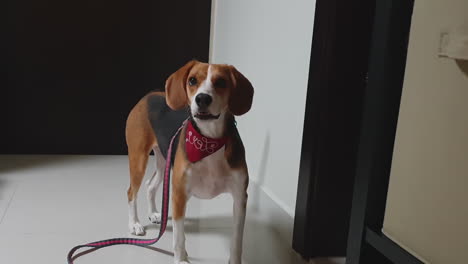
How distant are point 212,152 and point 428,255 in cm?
55

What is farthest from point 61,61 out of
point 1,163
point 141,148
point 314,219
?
point 314,219

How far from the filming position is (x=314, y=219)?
1313mm

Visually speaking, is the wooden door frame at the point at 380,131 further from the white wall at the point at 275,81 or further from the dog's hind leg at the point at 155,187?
the dog's hind leg at the point at 155,187

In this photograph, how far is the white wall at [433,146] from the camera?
0.76 m

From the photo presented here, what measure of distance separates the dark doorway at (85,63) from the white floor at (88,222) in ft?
0.68

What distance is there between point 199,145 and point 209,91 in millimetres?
168

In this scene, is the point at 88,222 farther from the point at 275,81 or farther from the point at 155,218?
the point at 275,81

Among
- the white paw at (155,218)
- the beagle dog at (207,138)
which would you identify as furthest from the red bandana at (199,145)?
the white paw at (155,218)

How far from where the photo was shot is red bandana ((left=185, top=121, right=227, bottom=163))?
46.1 inches

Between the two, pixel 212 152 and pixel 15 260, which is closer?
pixel 212 152

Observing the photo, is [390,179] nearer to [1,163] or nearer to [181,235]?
[181,235]

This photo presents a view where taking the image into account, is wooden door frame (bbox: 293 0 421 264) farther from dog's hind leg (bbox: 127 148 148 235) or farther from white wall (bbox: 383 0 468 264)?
dog's hind leg (bbox: 127 148 148 235)

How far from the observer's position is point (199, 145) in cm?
117

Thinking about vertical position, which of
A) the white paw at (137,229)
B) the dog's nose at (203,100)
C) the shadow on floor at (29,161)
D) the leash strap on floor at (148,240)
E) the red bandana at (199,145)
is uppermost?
the dog's nose at (203,100)
